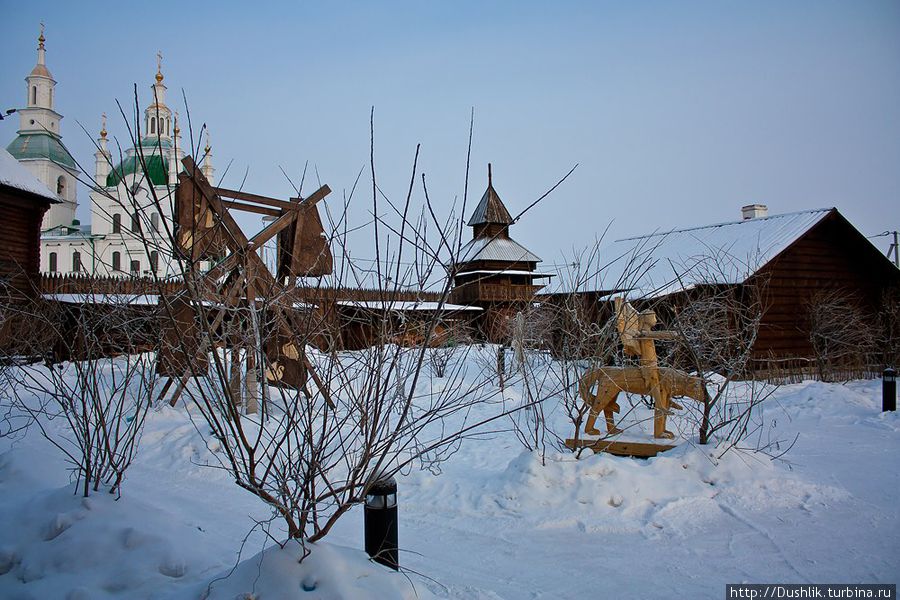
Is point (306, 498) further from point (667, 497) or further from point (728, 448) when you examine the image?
point (728, 448)

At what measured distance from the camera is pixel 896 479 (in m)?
6.67

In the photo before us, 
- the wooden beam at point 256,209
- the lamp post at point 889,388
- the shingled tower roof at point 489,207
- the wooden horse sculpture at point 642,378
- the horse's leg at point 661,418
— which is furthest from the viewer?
the shingled tower roof at point 489,207

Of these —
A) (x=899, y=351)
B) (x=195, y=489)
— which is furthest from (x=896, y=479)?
(x=899, y=351)

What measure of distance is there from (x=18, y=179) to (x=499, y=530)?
72.4 feet

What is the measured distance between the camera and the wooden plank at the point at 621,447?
22.1 feet

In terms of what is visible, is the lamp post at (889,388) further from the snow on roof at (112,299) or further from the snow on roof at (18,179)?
the snow on roof at (18,179)

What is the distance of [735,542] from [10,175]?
2378 centimetres

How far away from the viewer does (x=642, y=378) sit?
279 inches

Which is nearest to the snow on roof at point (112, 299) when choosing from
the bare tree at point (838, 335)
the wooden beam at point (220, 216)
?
the wooden beam at point (220, 216)

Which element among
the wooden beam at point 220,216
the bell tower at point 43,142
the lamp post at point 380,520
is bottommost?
the lamp post at point 380,520

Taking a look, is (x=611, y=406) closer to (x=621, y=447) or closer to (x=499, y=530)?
(x=621, y=447)

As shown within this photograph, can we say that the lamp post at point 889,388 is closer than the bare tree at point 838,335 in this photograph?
Yes

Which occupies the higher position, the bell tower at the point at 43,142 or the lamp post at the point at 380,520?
the bell tower at the point at 43,142

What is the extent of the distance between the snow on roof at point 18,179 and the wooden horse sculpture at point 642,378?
69.3 ft
